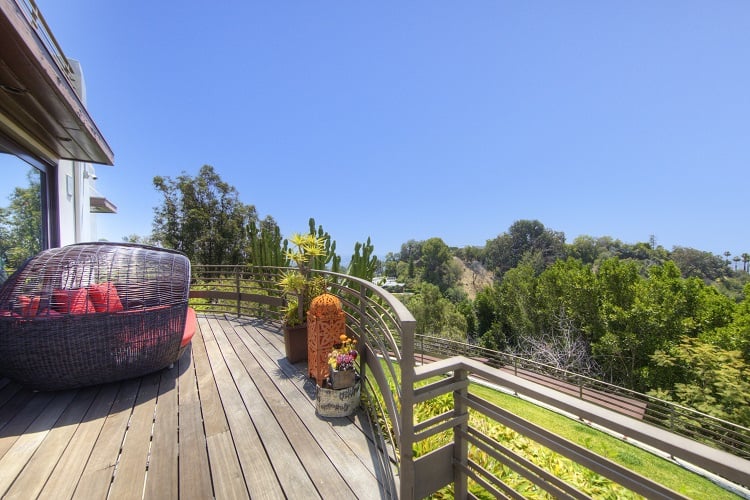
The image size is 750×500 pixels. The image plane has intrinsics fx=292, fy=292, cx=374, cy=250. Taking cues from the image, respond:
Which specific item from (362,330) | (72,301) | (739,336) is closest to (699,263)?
(739,336)

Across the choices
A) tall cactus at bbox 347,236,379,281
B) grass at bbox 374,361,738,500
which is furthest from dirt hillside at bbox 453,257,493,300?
tall cactus at bbox 347,236,379,281

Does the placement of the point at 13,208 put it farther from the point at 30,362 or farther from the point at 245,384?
the point at 245,384

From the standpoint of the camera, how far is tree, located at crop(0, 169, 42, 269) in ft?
12.5

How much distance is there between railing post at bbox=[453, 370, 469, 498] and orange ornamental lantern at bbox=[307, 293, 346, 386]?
4.88 feet

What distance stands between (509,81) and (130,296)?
16170 mm

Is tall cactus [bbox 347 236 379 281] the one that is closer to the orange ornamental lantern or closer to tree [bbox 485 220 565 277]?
the orange ornamental lantern

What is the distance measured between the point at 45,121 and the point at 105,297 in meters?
2.42

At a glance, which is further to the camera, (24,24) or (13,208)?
(13,208)

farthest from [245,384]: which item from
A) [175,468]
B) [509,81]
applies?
[509,81]

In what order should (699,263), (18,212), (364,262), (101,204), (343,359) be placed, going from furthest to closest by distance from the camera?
(699,263) → (101,204) → (364,262) → (18,212) → (343,359)

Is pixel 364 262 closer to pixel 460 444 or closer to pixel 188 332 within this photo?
pixel 188 332

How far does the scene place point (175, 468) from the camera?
191cm

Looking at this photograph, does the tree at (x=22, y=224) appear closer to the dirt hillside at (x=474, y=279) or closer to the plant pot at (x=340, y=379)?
the plant pot at (x=340, y=379)

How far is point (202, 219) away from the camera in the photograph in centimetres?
1568
